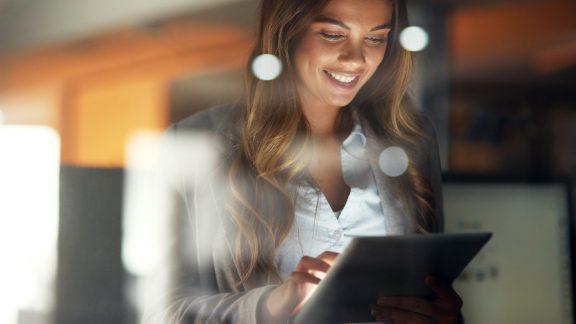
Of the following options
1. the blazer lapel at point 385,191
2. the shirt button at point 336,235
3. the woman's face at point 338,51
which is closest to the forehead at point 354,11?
the woman's face at point 338,51

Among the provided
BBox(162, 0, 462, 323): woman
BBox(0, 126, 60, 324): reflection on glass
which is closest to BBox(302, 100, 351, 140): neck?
BBox(162, 0, 462, 323): woman

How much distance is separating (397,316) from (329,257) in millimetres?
102

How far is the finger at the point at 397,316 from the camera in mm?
731

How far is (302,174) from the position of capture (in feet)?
2.40

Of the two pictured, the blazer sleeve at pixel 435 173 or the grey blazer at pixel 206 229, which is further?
the blazer sleeve at pixel 435 173

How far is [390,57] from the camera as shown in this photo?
762 mm

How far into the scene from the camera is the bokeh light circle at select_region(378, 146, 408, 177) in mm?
763

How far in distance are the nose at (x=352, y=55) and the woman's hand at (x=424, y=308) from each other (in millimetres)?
232

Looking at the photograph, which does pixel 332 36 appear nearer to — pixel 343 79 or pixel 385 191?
pixel 343 79

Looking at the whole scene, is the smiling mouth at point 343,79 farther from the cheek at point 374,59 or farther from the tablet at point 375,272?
→ the tablet at point 375,272

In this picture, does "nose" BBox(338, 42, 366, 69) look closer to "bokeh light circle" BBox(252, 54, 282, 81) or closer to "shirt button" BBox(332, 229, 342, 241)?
"bokeh light circle" BBox(252, 54, 282, 81)

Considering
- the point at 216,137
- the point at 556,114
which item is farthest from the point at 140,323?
the point at 556,114

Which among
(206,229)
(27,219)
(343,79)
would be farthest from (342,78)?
(27,219)

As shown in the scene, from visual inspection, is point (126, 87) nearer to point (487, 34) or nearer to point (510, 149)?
point (510, 149)
